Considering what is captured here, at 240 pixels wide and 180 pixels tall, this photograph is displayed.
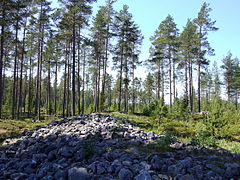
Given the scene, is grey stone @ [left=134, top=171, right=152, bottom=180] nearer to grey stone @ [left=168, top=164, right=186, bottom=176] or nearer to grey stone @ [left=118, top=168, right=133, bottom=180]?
grey stone @ [left=118, top=168, right=133, bottom=180]

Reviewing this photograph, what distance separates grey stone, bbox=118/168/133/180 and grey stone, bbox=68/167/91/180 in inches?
29.5

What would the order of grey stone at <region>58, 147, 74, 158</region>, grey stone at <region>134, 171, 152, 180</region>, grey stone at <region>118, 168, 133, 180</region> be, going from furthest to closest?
grey stone at <region>58, 147, 74, 158</region> → grey stone at <region>118, 168, 133, 180</region> → grey stone at <region>134, 171, 152, 180</region>

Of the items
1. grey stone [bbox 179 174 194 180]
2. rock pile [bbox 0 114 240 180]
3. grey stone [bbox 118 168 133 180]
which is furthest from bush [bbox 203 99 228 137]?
grey stone [bbox 118 168 133 180]

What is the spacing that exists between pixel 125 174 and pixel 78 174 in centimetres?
115

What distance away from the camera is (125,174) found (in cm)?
402

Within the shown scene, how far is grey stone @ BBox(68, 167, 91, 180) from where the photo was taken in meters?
4.14

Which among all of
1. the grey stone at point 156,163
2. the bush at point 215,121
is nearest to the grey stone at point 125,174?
the grey stone at point 156,163

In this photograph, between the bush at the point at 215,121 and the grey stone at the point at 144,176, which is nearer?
the grey stone at the point at 144,176

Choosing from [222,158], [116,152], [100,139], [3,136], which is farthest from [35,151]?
[222,158]

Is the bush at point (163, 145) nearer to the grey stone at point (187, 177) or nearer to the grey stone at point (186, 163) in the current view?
the grey stone at point (186, 163)

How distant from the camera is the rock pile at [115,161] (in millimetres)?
4117

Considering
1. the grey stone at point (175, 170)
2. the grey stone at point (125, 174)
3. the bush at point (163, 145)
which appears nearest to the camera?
the grey stone at point (125, 174)

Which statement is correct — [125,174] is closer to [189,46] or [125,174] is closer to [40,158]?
[40,158]

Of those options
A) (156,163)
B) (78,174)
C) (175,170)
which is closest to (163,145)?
(156,163)
